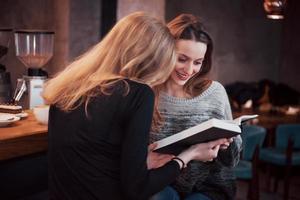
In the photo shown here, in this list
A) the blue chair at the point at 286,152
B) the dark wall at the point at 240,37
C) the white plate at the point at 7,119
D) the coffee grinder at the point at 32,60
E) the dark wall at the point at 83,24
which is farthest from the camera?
the dark wall at the point at 240,37

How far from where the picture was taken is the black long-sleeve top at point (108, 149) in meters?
1.79

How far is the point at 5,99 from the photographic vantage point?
3.38m

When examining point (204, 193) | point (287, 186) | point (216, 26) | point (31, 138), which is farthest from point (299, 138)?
point (31, 138)

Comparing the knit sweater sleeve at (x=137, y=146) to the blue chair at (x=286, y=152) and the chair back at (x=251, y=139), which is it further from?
the blue chair at (x=286, y=152)

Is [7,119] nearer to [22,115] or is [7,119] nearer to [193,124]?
[22,115]

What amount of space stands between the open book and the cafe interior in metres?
0.79

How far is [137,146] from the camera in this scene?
1.79 m

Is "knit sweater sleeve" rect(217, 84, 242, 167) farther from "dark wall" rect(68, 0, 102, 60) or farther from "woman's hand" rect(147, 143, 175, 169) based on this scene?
"dark wall" rect(68, 0, 102, 60)

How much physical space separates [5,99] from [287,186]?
3106mm

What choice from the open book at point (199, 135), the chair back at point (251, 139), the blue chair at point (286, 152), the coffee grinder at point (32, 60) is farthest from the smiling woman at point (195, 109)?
the blue chair at point (286, 152)

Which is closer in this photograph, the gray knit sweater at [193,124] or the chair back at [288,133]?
the gray knit sweater at [193,124]

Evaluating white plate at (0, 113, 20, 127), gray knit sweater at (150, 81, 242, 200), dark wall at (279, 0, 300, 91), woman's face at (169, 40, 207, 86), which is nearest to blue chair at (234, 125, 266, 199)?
gray knit sweater at (150, 81, 242, 200)

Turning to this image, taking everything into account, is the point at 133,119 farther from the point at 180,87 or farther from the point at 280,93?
the point at 280,93

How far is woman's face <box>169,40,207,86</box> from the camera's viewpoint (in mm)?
2385
